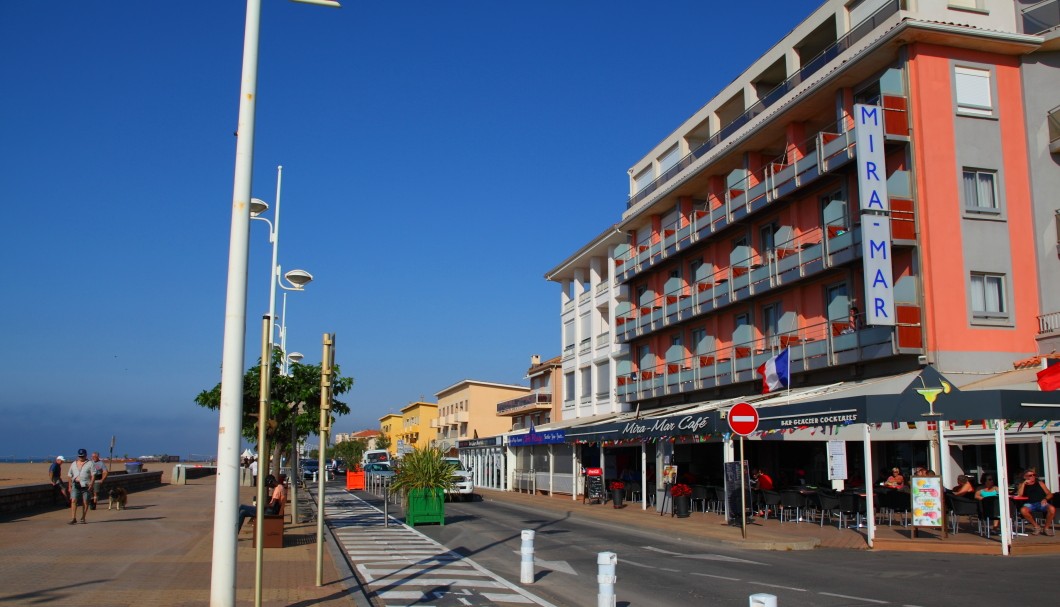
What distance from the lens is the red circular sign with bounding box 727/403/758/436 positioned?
62.4 ft

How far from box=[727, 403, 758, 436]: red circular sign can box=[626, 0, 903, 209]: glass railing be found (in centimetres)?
1424

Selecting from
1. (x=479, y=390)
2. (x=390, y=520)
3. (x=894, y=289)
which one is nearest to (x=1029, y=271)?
(x=894, y=289)

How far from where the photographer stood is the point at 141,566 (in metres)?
13.2

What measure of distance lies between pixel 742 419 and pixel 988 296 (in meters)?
10.7

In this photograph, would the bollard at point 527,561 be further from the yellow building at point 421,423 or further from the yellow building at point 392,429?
the yellow building at point 392,429

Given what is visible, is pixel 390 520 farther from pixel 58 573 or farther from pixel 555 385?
pixel 555 385

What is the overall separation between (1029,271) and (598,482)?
16.7 m

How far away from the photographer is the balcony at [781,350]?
966 inches

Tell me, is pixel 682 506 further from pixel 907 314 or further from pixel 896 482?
pixel 907 314

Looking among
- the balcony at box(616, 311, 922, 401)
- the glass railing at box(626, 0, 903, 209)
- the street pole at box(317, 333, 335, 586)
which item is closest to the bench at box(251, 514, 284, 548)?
the street pole at box(317, 333, 335, 586)

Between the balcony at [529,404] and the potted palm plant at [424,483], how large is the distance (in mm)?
34073

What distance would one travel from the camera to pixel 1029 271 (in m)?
25.9

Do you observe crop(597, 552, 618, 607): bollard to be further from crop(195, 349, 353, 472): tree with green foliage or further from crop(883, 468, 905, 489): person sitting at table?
crop(883, 468, 905, 489): person sitting at table

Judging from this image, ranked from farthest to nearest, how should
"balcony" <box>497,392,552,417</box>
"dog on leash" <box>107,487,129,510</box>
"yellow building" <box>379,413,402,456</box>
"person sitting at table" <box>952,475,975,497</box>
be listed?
"yellow building" <box>379,413,402,456</box>, "balcony" <box>497,392,552,417</box>, "dog on leash" <box>107,487,129,510</box>, "person sitting at table" <box>952,475,975,497</box>
